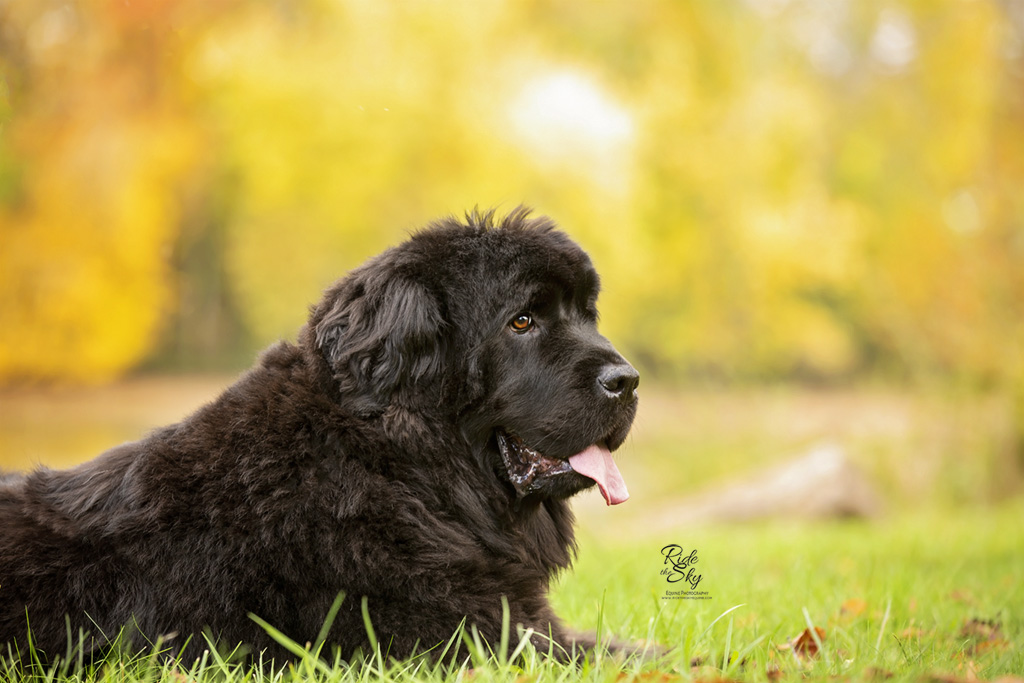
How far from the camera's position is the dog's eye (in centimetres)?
292

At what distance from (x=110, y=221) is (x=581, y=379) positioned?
1279 centimetres

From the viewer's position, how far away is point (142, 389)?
2083 centimetres

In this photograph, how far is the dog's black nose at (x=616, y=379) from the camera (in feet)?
9.34

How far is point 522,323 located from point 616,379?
0.39m

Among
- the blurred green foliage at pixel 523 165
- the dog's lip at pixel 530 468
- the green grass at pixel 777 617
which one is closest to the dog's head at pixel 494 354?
the dog's lip at pixel 530 468

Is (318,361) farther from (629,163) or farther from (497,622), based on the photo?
Result: (629,163)

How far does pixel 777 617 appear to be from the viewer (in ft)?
11.5

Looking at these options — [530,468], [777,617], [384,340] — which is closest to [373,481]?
[384,340]

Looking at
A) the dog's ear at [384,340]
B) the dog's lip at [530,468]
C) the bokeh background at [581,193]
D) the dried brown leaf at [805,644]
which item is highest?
the bokeh background at [581,193]

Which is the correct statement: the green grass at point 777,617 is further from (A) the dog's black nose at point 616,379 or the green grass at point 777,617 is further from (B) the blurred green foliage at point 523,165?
(B) the blurred green foliage at point 523,165

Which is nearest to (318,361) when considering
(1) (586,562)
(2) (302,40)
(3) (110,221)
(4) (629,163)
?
(1) (586,562)

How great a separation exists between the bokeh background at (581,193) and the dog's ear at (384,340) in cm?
673

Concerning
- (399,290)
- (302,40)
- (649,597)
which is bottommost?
(649,597)

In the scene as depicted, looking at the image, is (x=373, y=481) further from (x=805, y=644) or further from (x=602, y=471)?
(x=805, y=644)
